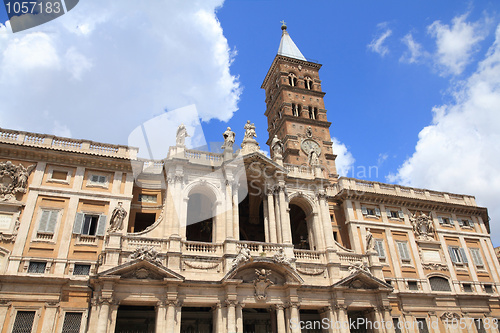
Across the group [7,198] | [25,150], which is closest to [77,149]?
[25,150]

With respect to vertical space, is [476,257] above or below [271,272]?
above

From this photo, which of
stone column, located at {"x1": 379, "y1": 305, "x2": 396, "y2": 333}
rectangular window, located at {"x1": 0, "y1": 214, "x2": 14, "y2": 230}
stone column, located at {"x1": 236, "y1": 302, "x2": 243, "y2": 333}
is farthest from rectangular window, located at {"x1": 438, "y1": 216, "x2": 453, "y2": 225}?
rectangular window, located at {"x1": 0, "y1": 214, "x2": 14, "y2": 230}

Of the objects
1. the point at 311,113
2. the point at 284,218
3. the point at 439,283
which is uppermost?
the point at 311,113

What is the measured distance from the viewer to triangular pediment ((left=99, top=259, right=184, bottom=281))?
22688 mm

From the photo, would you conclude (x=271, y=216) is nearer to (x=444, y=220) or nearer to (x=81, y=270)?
(x=81, y=270)

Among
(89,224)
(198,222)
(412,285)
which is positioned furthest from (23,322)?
(412,285)

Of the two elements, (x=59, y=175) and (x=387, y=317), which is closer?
(x=387, y=317)

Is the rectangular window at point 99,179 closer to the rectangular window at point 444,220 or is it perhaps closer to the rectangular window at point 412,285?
the rectangular window at point 412,285

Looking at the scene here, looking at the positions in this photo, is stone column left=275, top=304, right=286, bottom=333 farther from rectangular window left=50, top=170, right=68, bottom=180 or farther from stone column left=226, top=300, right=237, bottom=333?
rectangular window left=50, top=170, right=68, bottom=180

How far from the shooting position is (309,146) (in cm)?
4447

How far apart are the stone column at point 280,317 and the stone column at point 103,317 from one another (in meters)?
10.3

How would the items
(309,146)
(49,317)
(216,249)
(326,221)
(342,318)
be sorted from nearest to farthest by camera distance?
1. (49,317)
2. (216,249)
3. (342,318)
4. (326,221)
5. (309,146)

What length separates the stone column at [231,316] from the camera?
2319cm

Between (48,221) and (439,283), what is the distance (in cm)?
3158
